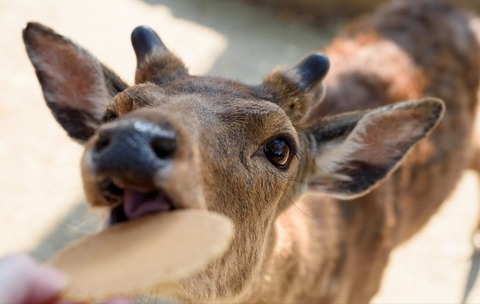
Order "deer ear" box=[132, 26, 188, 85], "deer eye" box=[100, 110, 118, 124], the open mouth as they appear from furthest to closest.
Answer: "deer ear" box=[132, 26, 188, 85], "deer eye" box=[100, 110, 118, 124], the open mouth

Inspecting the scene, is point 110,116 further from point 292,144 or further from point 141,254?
point 141,254

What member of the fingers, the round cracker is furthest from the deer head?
the fingers

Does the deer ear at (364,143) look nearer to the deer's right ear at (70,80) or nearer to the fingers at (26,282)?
the deer's right ear at (70,80)

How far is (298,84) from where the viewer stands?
3.24m

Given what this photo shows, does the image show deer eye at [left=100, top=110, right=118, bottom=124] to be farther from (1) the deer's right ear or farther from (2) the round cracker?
(2) the round cracker

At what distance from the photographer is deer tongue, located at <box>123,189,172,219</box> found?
1.92m

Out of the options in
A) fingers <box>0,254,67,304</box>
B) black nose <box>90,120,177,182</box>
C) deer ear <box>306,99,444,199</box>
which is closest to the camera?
fingers <box>0,254,67,304</box>

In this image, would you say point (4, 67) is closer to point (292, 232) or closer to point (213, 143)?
point (292, 232)

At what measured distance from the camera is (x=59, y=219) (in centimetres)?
488

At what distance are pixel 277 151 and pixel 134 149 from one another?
3.43ft

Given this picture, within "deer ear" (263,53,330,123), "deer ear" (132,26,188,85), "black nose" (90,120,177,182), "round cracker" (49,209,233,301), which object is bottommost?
"round cracker" (49,209,233,301)

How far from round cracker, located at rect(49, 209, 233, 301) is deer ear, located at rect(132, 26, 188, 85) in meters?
1.21

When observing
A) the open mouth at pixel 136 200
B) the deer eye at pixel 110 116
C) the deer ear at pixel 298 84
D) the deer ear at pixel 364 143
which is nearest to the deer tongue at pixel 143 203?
the open mouth at pixel 136 200

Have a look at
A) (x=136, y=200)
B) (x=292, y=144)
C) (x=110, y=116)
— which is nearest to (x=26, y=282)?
(x=136, y=200)
